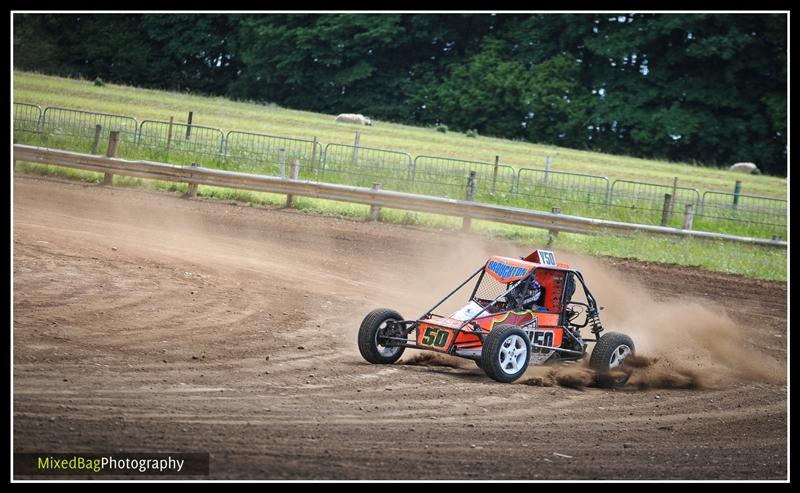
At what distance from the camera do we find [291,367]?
408 inches

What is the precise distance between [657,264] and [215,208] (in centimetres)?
941

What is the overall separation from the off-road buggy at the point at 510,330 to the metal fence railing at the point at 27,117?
18397 mm

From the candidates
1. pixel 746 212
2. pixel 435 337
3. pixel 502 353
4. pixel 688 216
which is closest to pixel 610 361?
pixel 502 353

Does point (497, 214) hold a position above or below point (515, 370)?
above

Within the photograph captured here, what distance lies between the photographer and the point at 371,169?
27.0m

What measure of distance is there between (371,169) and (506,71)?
75.3ft

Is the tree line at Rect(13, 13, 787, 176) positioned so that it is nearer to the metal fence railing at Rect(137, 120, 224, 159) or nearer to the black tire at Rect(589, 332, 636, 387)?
the metal fence railing at Rect(137, 120, 224, 159)

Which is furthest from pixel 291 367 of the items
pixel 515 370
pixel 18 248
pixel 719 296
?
pixel 719 296

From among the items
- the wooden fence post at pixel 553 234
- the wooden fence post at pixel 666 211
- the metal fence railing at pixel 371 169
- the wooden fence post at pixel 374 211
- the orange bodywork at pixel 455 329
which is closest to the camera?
the orange bodywork at pixel 455 329

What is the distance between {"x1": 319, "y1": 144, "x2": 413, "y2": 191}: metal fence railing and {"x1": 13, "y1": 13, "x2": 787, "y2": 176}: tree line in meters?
19.0

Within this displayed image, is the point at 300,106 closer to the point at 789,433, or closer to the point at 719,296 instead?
the point at 719,296

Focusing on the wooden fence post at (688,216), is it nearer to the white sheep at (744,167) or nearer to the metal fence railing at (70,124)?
the metal fence railing at (70,124)

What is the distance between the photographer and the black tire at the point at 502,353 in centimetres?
1051

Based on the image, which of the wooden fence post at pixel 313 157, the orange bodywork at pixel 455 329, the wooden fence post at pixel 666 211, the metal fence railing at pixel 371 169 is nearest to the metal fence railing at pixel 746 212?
the wooden fence post at pixel 666 211
